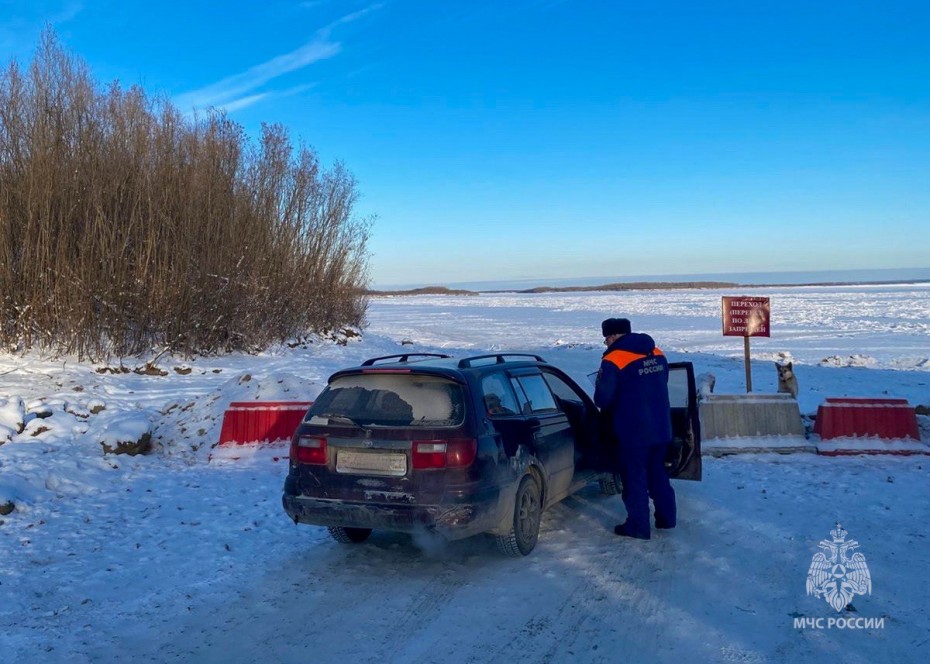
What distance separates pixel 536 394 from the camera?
673cm

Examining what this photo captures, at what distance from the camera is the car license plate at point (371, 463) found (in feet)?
17.8

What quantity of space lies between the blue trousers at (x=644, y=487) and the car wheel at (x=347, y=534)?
220 cm

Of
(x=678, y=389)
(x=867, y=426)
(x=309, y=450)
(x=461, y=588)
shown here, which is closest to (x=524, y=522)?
(x=461, y=588)

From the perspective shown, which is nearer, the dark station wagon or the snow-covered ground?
the snow-covered ground

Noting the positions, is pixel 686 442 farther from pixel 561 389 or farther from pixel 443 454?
pixel 443 454

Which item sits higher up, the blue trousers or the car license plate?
the car license plate

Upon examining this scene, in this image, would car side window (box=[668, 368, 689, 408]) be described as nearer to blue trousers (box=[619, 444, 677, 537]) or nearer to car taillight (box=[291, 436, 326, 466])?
blue trousers (box=[619, 444, 677, 537])

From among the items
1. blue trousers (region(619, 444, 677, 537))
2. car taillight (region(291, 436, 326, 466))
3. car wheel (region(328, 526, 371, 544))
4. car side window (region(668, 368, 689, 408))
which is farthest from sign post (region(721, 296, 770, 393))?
car taillight (region(291, 436, 326, 466))

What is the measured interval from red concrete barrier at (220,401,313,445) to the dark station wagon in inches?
148

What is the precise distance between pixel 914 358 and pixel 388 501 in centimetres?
1948

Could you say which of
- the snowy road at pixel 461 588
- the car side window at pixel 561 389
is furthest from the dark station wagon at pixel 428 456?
the car side window at pixel 561 389

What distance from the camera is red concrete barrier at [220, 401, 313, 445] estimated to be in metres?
9.72

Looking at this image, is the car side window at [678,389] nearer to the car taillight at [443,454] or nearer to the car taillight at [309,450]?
the car taillight at [443,454]

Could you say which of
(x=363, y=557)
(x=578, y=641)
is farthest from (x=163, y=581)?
(x=578, y=641)
